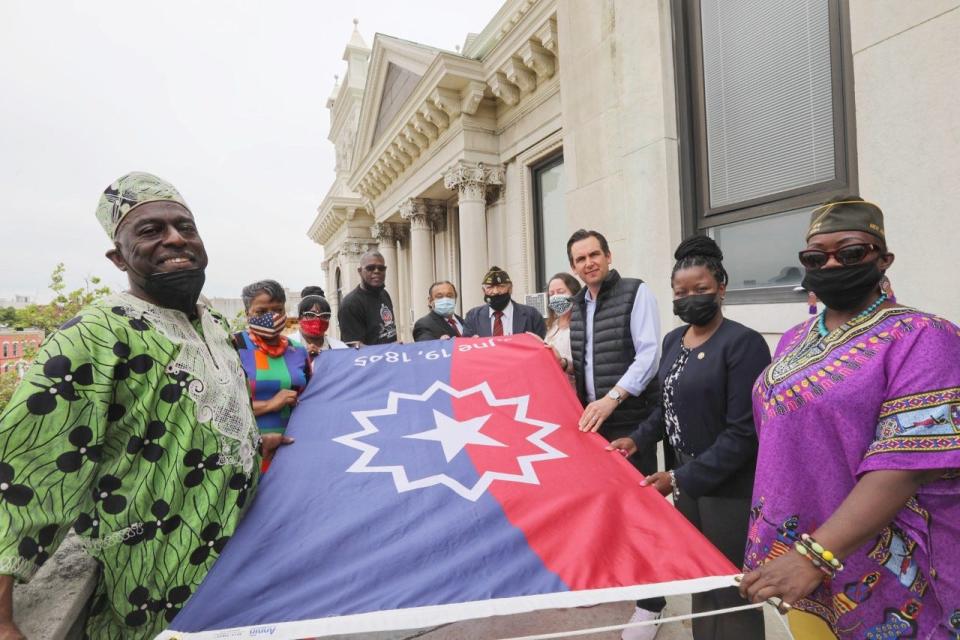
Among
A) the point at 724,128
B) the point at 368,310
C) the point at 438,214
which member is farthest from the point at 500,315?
the point at 438,214

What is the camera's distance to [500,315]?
14.8 feet

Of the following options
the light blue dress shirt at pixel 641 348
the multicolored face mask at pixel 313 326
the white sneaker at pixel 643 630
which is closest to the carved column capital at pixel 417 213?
the multicolored face mask at pixel 313 326

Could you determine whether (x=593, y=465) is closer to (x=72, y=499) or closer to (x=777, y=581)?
(x=777, y=581)

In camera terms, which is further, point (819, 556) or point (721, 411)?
point (721, 411)

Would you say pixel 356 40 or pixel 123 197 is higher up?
pixel 356 40

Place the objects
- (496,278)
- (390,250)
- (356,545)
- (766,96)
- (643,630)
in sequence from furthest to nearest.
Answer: (390,250), (496,278), (766,96), (643,630), (356,545)

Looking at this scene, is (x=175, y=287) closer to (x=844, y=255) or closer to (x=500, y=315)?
(x=844, y=255)

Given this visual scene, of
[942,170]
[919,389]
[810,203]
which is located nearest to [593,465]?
[919,389]

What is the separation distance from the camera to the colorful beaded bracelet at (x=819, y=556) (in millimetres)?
1242

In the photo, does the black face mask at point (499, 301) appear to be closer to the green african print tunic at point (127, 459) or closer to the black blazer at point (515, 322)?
the black blazer at point (515, 322)

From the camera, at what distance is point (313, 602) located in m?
1.49

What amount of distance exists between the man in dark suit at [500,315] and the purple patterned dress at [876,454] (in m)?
2.92

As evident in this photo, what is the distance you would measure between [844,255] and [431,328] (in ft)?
11.9

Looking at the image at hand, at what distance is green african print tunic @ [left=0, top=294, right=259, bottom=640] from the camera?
3.67ft
